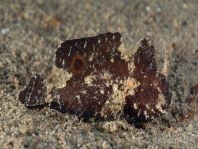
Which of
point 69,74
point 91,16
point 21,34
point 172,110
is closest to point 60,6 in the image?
point 91,16

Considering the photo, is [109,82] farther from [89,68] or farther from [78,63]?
[78,63]

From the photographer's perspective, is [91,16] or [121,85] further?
[91,16]

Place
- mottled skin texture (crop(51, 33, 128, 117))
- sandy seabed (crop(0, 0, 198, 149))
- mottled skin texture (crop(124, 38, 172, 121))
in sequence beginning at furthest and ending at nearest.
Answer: mottled skin texture (crop(51, 33, 128, 117)), mottled skin texture (crop(124, 38, 172, 121)), sandy seabed (crop(0, 0, 198, 149))

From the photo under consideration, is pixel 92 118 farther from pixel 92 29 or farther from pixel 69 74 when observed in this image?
pixel 92 29

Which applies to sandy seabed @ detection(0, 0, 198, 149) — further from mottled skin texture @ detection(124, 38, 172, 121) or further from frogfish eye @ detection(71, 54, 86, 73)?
frogfish eye @ detection(71, 54, 86, 73)

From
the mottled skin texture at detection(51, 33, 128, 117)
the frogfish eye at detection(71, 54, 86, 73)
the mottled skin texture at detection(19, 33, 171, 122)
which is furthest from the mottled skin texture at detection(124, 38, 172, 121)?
the frogfish eye at detection(71, 54, 86, 73)

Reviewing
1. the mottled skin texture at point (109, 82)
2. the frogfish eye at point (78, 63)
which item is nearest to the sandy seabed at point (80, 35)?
the mottled skin texture at point (109, 82)
